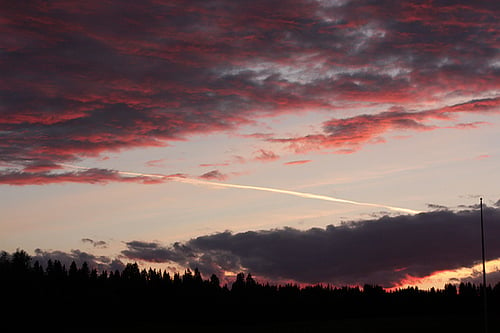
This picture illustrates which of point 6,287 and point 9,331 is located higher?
point 6,287

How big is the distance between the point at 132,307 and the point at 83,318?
2996cm

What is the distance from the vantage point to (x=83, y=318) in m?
161

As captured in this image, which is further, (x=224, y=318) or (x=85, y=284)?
(x=224, y=318)

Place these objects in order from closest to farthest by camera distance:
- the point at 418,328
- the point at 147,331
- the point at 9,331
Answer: the point at 9,331
the point at 147,331
the point at 418,328

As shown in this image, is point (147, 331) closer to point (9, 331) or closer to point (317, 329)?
point (9, 331)

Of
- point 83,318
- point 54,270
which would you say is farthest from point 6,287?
point 54,270

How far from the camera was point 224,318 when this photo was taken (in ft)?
645

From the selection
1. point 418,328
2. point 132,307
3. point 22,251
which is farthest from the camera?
point 132,307

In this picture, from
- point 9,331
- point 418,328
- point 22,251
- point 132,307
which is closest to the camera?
point 9,331

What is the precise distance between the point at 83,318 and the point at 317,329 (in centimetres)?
5947

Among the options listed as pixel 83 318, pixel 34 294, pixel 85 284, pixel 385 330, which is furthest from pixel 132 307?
pixel 385 330

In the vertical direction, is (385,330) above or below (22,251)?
below

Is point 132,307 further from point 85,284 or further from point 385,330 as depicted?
point 385,330

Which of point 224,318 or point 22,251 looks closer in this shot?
point 22,251
